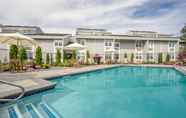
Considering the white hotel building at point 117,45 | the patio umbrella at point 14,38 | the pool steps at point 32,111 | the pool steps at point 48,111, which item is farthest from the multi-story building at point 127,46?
the pool steps at point 32,111

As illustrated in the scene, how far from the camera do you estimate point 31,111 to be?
5988mm

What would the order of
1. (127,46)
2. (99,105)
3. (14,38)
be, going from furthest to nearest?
(127,46), (14,38), (99,105)

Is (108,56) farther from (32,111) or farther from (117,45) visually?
(32,111)

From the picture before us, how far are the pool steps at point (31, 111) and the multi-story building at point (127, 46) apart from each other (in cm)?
2234

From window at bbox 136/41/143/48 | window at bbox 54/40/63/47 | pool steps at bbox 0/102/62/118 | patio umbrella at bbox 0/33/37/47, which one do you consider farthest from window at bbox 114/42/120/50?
pool steps at bbox 0/102/62/118

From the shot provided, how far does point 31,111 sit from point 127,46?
2733 cm

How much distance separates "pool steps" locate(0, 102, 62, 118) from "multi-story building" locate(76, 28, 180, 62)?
22.3 metres

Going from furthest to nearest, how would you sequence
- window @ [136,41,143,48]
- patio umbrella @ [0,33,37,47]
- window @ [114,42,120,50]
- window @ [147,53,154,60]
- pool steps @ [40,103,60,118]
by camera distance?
window @ [136,41,143,48] → window @ [147,53,154,60] → window @ [114,42,120,50] → patio umbrella @ [0,33,37,47] → pool steps @ [40,103,60,118]

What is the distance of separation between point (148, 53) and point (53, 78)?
23.7 meters

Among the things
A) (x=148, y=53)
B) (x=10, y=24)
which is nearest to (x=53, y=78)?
(x=148, y=53)

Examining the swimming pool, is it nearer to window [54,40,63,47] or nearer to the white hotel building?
window [54,40,63,47]

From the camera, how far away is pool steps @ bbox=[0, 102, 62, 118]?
549 cm

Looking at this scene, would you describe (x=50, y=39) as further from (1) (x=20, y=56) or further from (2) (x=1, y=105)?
(2) (x=1, y=105)

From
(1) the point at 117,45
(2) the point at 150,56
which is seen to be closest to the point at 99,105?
(1) the point at 117,45
